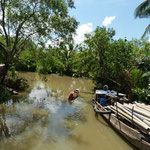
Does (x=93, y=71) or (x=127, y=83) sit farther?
(x=93, y=71)

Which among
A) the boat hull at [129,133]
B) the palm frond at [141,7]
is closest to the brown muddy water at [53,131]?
the boat hull at [129,133]

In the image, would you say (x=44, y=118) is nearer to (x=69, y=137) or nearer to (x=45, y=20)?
(x=69, y=137)

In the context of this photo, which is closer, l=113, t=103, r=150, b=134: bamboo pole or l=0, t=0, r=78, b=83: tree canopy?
l=113, t=103, r=150, b=134: bamboo pole

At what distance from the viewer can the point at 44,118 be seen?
809 centimetres

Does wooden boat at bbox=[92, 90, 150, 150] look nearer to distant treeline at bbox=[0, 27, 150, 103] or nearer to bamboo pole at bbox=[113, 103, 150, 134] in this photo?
bamboo pole at bbox=[113, 103, 150, 134]

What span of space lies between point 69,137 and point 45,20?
33.1 ft

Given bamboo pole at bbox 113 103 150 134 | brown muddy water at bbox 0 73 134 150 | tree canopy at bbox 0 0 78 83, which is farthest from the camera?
tree canopy at bbox 0 0 78 83

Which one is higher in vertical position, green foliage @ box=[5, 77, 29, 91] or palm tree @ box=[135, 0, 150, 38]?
palm tree @ box=[135, 0, 150, 38]

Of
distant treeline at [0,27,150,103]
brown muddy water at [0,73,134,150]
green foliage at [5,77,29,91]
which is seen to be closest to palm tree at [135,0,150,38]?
distant treeline at [0,27,150,103]

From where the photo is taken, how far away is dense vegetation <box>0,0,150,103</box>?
38.2 feet

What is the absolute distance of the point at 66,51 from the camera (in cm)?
1455

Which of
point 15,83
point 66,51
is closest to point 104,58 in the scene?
point 66,51

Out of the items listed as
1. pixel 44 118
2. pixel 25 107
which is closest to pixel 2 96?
pixel 25 107

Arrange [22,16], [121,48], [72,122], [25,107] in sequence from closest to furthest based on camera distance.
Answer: [72,122] → [25,107] → [22,16] → [121,48]
